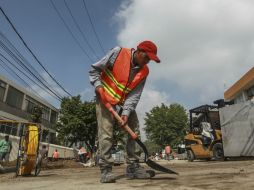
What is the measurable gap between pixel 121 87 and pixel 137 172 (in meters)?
1.01

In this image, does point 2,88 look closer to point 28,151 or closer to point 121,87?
point 28,151

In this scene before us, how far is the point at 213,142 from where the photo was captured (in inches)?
619

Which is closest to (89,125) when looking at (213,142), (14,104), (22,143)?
(14,104)

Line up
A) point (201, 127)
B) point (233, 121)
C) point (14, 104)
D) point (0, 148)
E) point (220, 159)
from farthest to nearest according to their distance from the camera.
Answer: point (14, 104) < point (201, 127) < point (220, 159) < point (233, 121) < point (0, 148)

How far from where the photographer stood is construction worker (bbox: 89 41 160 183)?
12.4ft

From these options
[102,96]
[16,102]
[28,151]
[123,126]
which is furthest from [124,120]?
[16,102]

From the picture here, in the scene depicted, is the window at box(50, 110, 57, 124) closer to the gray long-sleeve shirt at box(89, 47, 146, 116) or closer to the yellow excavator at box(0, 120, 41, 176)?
the yellow excavator at box(0, 120, 41, 176)

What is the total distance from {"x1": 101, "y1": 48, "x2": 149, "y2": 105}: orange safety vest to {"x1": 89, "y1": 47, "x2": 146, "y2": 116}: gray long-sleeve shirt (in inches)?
1.7

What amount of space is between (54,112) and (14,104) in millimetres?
16610

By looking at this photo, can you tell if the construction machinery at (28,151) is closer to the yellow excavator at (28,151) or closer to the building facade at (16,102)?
the yellow excavator at (28,151)

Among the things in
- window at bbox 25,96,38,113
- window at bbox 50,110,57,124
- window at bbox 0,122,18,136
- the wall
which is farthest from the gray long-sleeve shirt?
window at bbox 50,110,57,124

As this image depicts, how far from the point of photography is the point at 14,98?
36.0m

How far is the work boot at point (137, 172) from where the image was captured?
365 centimetres

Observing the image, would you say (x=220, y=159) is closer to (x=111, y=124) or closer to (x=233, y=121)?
(x=233, y=121)
